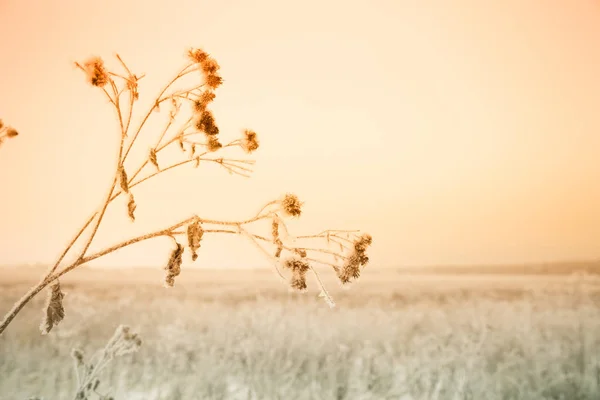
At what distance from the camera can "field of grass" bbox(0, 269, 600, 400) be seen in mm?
853

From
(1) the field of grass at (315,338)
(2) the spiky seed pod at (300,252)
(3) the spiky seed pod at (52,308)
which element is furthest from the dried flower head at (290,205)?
(1) the field of grass at (315,338)

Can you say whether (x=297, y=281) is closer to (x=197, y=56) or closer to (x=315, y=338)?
(x=197, y=56)

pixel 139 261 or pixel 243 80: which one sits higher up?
pixel 243 80

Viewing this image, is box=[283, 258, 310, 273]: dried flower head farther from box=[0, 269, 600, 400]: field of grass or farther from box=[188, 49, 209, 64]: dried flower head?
box=[0, 269, 600, 400]: field of grass

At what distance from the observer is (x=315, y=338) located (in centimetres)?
98

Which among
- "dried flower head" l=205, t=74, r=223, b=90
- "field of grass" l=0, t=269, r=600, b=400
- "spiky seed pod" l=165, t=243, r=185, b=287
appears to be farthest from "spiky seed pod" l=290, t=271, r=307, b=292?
"field of grass" l=0, t=269, r=600, b=400

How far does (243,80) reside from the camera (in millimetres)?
1054

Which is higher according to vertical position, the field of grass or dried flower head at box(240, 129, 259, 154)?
dried flower head at box(240, 129, 259, 154)

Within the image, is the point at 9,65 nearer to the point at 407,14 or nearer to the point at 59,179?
the point at 59,179

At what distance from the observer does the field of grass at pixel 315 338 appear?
853mm

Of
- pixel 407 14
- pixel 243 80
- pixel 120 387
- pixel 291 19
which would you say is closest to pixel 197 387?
pixel 120 387

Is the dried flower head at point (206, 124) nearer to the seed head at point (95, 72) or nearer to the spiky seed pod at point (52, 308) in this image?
the seed head at point (95, 72)

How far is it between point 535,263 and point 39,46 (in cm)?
126

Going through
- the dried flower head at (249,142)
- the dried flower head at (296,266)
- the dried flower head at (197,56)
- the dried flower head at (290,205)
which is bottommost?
the dried flower head at (296,266)
